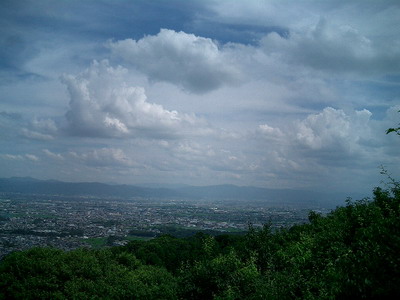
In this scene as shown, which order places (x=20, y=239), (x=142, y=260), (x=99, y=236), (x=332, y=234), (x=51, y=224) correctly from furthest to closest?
(x=51, y=224), (x=99, y=236), (x=20, y=239), (x=142, y=260), (x=332, y=234)

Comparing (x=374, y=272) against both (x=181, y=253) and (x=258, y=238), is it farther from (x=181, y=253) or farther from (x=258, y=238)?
(x=181, y=253)

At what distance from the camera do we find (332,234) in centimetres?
2139

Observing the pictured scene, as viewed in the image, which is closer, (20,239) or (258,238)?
(258,238)

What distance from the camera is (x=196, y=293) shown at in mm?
19906

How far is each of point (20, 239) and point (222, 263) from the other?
62337 mm

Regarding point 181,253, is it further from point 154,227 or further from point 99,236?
point 154,227

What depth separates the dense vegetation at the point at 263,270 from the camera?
886 cm

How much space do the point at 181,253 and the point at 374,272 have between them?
39.3 meters

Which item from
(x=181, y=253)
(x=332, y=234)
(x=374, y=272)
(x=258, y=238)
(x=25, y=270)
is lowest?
(x=181, y=253)

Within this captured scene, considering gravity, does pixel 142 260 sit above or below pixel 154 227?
above

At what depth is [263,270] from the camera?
89.5 feet

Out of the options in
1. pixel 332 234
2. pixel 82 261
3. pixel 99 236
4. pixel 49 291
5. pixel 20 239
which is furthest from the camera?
pixel 99 236

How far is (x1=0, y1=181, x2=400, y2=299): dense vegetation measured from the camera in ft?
29.1

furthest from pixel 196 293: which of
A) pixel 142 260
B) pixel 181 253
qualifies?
pixel 181 253
